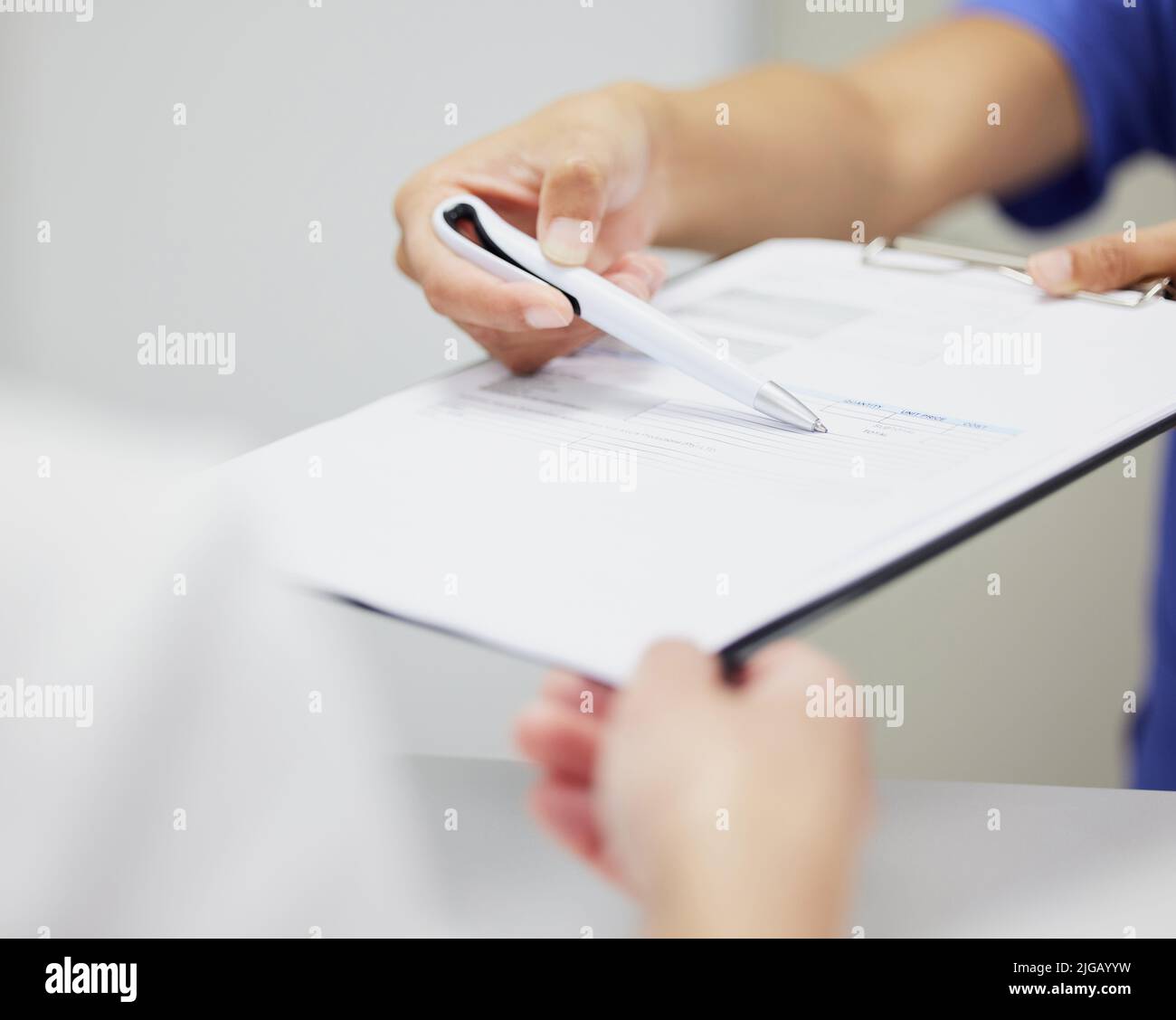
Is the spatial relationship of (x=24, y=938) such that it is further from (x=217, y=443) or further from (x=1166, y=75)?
(x=1166, y=75)

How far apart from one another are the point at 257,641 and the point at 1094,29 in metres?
0.56

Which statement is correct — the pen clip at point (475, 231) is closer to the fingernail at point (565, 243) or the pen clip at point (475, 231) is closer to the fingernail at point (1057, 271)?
the fingernail at point (565, 243)

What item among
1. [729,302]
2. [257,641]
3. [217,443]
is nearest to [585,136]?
[729,302]

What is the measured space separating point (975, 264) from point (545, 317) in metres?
0.18

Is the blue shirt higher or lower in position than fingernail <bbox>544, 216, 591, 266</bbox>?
higher

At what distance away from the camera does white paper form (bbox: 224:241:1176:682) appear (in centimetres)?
24

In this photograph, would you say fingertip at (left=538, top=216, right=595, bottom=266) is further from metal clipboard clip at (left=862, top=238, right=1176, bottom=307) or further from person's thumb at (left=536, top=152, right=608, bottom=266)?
metal clipboard clip at (left=862, top=238, right=1176, bottom=307)

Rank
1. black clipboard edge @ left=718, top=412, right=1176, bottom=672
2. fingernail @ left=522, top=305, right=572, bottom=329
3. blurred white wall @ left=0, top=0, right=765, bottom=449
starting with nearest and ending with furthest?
black clipboard edge @ left=718, top=412, right=1176, bottom=672 → fingernail @ left=522, top=305, right=572, bottom=329 → blurred white wall @ left=0, top=0, right=765, bottom=449

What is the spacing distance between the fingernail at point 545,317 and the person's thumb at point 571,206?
0.08ft

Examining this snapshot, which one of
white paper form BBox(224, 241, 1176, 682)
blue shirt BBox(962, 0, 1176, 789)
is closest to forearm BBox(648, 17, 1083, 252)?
blue shirt BBox(962, 0, 1176, 789)

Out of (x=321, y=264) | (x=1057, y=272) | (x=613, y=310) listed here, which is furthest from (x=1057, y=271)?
(x=321, y=264)

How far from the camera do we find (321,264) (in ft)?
2.01

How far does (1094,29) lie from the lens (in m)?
0.59

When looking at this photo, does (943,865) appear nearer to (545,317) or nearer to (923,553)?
(923,553)
